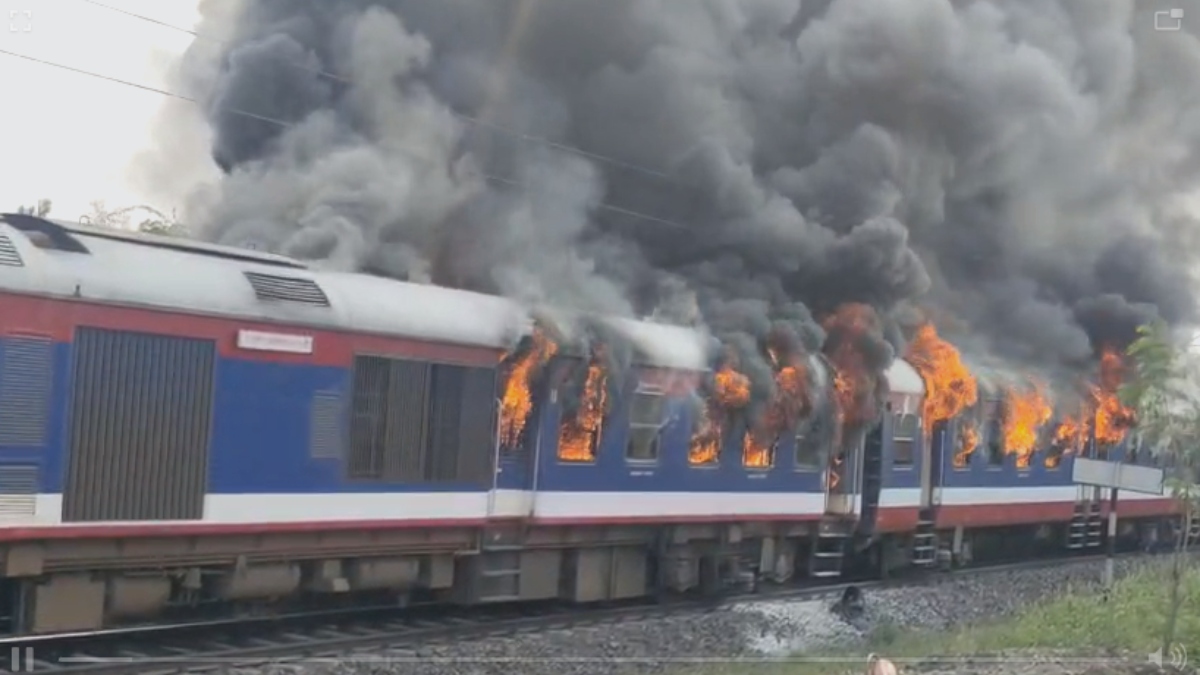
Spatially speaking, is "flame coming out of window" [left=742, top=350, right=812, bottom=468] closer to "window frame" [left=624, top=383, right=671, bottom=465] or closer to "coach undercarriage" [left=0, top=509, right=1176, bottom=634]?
"coach undercarriage" [left=0, top=509, right=1176, bottom=634]

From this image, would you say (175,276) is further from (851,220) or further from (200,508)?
(851,220)

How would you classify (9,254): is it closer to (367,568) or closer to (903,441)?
(367,568)

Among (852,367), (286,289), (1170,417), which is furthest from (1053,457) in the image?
(286,289)

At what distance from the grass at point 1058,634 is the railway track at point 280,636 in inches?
107

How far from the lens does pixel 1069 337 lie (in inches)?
1052

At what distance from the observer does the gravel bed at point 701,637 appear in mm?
12641

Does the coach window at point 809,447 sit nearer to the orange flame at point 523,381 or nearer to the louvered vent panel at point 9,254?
the orange flame at point 523,381

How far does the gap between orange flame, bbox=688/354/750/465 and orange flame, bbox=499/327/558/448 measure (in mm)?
2689

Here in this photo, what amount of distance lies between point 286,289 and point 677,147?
9.23 m

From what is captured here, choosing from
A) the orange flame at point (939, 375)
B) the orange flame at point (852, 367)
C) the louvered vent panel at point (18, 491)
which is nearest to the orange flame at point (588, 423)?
the orange flame at point (852, 367)

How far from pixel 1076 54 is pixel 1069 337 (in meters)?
4.68

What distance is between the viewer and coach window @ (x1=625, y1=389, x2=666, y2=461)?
16.7 metres

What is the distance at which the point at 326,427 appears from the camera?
13.5 m

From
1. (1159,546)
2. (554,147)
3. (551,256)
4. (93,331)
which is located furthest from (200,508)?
(1159,546)
